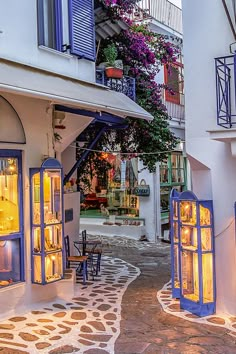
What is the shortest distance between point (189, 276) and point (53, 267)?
281 cm

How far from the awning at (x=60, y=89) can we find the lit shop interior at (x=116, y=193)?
28.3ft

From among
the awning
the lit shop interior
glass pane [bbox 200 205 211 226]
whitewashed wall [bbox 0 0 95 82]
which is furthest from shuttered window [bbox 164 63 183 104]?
glass pane [bbox 200 205 211 226]

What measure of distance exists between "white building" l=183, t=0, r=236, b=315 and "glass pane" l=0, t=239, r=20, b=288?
3.94 meters

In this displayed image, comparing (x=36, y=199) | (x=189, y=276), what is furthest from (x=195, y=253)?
(x=36, y=199)

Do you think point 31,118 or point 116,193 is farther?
point 116,193

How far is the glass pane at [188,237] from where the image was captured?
8.25 metres

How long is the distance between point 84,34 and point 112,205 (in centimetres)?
1012

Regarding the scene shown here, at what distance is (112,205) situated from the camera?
62.2ft

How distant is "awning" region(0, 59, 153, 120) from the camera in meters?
7.05

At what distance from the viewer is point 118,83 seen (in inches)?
439

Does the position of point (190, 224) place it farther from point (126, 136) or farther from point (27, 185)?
point (126, 136)

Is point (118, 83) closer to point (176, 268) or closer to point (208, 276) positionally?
point (176, 268)

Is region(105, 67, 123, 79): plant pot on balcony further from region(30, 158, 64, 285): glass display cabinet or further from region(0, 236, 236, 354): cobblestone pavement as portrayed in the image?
region(0, 236, 236, 354): cobblestone pavement

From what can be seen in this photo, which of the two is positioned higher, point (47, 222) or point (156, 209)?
point (47, 222)
